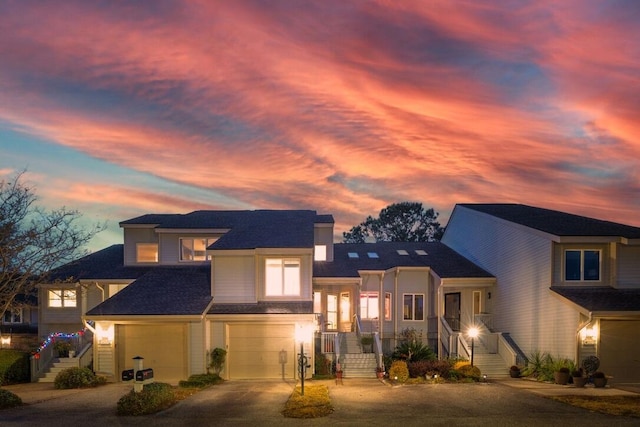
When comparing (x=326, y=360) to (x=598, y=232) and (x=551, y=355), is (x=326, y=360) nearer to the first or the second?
(x=551, y=355)

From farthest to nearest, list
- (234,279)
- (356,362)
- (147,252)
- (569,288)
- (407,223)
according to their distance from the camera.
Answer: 1. (407,223)
2. (147,252)
3. (234,279)
4. (356,362)
5. (569,288)

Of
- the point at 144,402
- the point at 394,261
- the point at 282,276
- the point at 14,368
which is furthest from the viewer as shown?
the point at 394,261

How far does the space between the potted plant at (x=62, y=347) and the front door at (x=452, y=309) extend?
1939cm

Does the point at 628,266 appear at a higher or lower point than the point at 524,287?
higher

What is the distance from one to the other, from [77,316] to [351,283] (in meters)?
15.1

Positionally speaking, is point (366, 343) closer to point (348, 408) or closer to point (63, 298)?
point (348, 408)

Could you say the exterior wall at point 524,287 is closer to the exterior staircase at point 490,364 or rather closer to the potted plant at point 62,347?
the exterior staircase at point 490,364

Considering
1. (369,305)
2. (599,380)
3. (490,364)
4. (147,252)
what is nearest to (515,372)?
(490,364)

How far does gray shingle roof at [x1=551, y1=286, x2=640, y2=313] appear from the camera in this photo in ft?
69.5

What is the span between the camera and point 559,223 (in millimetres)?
25781

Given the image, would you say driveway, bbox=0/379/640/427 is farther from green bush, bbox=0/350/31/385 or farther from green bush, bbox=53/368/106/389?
green bush, bbox=0/350/31/385

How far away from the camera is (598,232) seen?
23.4 meters

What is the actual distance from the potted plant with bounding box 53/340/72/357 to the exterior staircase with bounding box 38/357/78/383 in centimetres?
51

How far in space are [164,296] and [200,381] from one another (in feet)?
15.2
